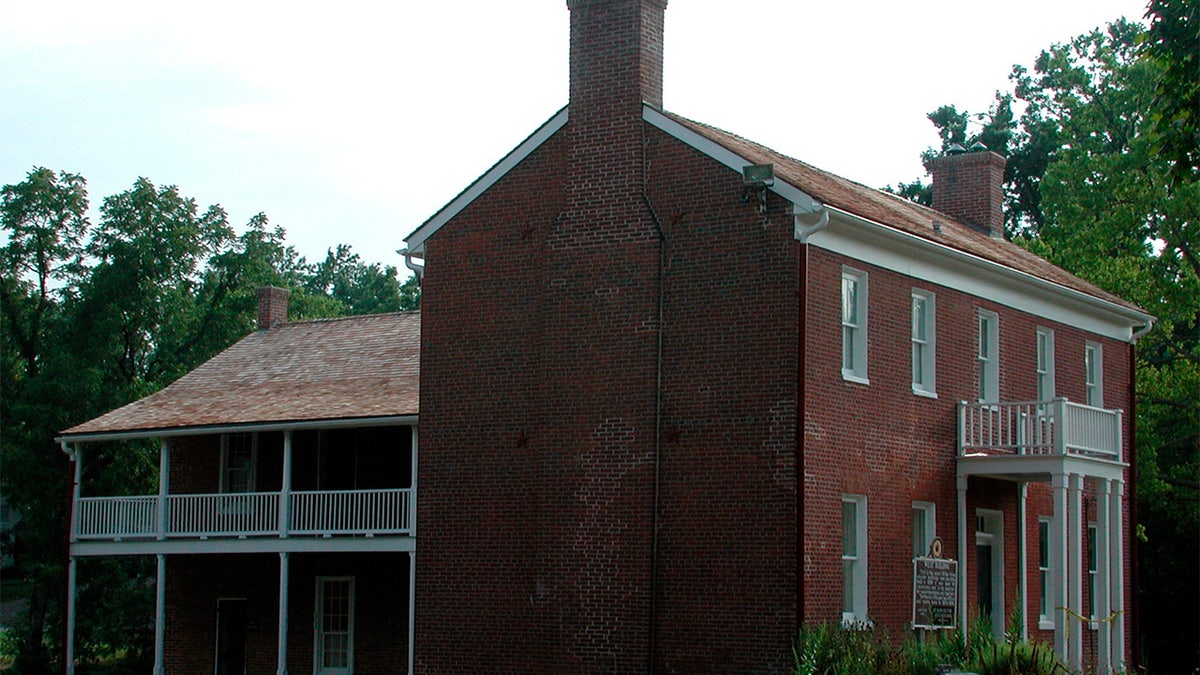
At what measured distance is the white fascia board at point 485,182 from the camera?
26.2 meters

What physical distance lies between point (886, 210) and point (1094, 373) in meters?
7.39

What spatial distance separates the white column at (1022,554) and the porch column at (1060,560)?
2.03 meters

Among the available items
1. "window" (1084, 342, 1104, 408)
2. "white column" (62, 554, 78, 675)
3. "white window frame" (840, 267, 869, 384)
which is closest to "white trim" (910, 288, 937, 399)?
"white window frame" (840, 267, 869, 384)

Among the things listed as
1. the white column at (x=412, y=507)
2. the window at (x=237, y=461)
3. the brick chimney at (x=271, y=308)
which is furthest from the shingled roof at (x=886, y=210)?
the brick chimney at (x=271, y=308)

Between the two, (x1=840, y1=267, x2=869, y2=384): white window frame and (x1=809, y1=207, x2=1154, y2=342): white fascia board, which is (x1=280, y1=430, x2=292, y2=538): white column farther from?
(x1=809, y1=207, x2=1154, y2=342): white fascia board

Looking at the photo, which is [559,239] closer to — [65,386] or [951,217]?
[951,217]

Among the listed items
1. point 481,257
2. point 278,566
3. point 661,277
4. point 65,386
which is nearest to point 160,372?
point 65,386

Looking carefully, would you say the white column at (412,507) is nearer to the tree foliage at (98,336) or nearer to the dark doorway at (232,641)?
the dark doorway at (232,641)

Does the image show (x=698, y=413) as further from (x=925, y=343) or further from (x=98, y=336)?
(x=98, y=336)

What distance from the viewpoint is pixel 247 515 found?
32.2 m

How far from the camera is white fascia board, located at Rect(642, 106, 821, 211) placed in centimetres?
2331

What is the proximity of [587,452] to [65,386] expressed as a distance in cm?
2229

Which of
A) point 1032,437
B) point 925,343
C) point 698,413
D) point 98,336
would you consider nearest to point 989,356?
point 1032,437

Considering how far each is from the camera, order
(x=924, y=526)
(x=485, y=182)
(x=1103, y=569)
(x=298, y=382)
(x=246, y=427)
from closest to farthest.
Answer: (x=924, y=526)
(x=485, y=182)
(x=1103, y=569)
(x=246, y=427)
(x=298, y=382)
